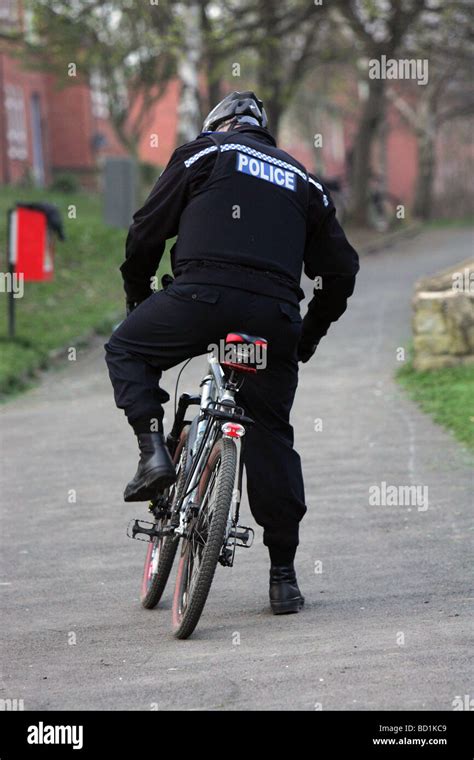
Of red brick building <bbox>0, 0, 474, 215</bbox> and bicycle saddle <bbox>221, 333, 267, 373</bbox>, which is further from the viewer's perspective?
red brick building <bbox>0, 0, 474, 215</bbox>

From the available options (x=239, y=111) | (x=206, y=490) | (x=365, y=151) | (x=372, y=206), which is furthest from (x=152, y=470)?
(x=372, y=206)

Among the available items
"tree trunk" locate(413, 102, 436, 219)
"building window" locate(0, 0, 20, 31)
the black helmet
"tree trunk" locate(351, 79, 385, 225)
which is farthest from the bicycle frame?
"tree trunk" locate(413, 102, 436, 219)

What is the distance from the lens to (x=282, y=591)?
221 inches

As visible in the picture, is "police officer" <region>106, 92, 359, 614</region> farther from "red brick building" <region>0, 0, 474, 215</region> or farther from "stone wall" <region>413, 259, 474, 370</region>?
"red brick building" <region>0, 0, 474, 215</region>

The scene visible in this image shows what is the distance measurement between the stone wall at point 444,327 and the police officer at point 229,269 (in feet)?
20.3

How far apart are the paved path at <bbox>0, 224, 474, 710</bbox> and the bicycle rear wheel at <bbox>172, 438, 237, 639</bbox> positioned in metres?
0.14

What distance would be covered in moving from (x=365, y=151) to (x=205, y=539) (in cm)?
3018

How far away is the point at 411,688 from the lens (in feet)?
14.1

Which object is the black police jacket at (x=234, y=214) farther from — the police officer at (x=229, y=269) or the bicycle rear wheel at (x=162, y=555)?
the bicycle rear wheel at (x=162, y=555)

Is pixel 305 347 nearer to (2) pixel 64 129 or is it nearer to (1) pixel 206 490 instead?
(1) pixel 206 490

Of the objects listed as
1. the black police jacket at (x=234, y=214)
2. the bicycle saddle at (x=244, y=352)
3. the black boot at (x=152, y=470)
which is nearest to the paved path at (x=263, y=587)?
the black boot at (x=152, y=470)

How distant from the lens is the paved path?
453 cm
